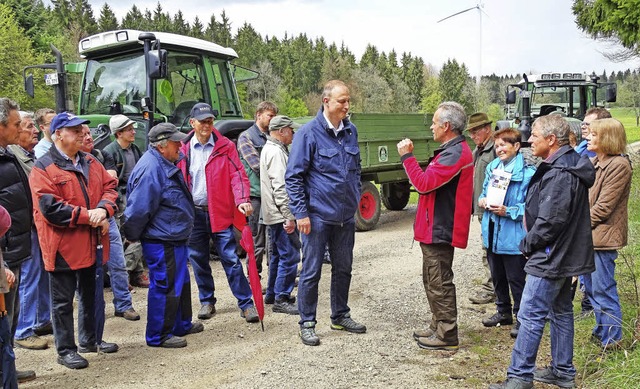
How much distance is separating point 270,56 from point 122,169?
7136 centimetres

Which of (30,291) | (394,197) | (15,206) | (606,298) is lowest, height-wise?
(394,197)

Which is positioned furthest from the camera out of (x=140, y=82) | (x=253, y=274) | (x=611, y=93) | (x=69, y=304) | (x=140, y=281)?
(x=611, y=93)

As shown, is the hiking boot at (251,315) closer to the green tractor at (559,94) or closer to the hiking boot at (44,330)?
the hiking boot at (44,330)

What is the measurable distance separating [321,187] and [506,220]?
5.08 feet

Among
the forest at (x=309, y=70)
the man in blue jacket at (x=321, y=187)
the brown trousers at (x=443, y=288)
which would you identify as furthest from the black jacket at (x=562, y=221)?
the forest at (x=309, y=70)

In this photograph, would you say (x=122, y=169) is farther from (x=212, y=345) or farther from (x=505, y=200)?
(x=505, y=200)

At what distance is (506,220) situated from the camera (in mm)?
4660

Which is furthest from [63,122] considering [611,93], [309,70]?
[309,70]

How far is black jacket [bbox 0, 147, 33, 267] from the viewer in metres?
3.67

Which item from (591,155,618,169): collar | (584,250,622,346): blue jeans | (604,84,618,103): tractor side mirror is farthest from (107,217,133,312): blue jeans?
(604,84,618,103): tractor side mirror

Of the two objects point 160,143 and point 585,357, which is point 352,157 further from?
point 585,357

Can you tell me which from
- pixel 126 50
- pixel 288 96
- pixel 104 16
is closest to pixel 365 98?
pixel 288 96

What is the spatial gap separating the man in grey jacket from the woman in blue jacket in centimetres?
181

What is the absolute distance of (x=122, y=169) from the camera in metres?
5.94
